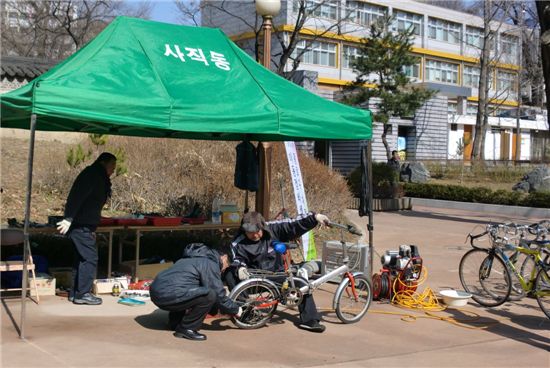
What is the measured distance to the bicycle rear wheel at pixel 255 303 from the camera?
6910 mm

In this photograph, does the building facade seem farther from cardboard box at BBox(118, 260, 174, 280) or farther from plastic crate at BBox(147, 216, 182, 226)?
cardboard box at BBox(118, 260, 174, 280)

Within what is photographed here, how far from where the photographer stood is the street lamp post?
10109 millimetres

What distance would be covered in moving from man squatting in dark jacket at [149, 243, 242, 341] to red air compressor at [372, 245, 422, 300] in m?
2.73

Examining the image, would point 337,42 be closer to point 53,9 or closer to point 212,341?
point 53,9

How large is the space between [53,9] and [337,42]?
27582 mm

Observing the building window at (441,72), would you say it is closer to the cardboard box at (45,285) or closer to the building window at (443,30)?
the building window at (443,30)

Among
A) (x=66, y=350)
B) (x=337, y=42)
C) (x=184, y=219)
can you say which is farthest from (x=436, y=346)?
(x=337, y=42)

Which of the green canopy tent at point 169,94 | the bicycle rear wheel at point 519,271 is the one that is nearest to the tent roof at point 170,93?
the green canopy tent at point 169,94

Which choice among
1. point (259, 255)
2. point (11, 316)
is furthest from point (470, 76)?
point (11, 316)

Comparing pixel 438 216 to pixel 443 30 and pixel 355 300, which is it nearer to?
pixel 355 300

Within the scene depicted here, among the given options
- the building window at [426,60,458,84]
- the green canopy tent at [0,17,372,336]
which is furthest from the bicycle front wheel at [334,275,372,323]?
the building window at [426,60,458,84]

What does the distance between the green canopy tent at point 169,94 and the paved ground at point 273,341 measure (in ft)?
2.44

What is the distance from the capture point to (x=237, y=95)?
8.15 meters

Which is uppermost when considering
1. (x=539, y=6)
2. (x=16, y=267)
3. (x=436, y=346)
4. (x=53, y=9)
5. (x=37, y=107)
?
(x=53, y=9)
